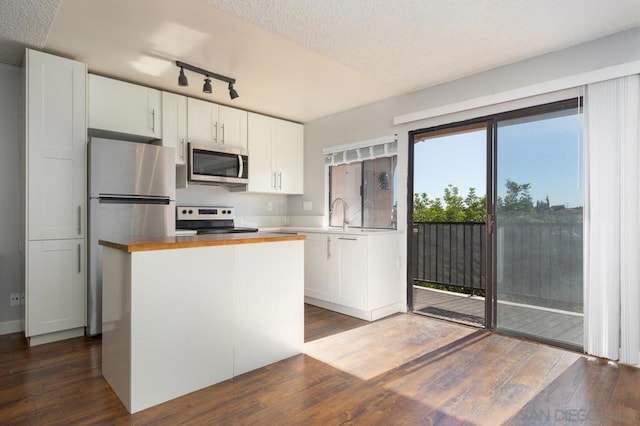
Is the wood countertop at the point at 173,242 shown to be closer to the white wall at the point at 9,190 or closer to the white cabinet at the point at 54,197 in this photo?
the white cabinet at the point at 54,197

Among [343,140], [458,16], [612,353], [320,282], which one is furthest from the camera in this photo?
[343,140]

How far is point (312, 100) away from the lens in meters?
4.14

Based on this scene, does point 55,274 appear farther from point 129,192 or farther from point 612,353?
point 612,353

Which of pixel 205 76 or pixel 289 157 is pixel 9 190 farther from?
pixel 289 157

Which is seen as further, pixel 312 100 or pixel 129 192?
pixel 312 100

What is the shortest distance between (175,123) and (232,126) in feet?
2.37

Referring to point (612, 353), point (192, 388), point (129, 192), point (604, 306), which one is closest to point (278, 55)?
point (129, 192)

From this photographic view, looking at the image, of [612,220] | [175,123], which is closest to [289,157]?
[175,123]

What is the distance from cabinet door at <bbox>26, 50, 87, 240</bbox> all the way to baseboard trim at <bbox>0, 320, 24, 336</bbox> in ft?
3.27

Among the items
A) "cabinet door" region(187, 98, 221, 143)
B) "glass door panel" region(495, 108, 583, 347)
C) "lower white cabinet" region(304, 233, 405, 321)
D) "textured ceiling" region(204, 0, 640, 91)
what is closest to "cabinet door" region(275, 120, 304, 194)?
"cabinet door" region(187, 98, 221, 143)

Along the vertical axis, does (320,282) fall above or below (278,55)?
below

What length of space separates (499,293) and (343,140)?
101 inches

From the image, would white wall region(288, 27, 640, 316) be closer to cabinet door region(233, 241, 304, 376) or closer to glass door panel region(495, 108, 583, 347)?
glass door panel region(495, 108, 583, 347)

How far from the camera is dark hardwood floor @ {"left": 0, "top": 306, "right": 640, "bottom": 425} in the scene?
72.0 inches
